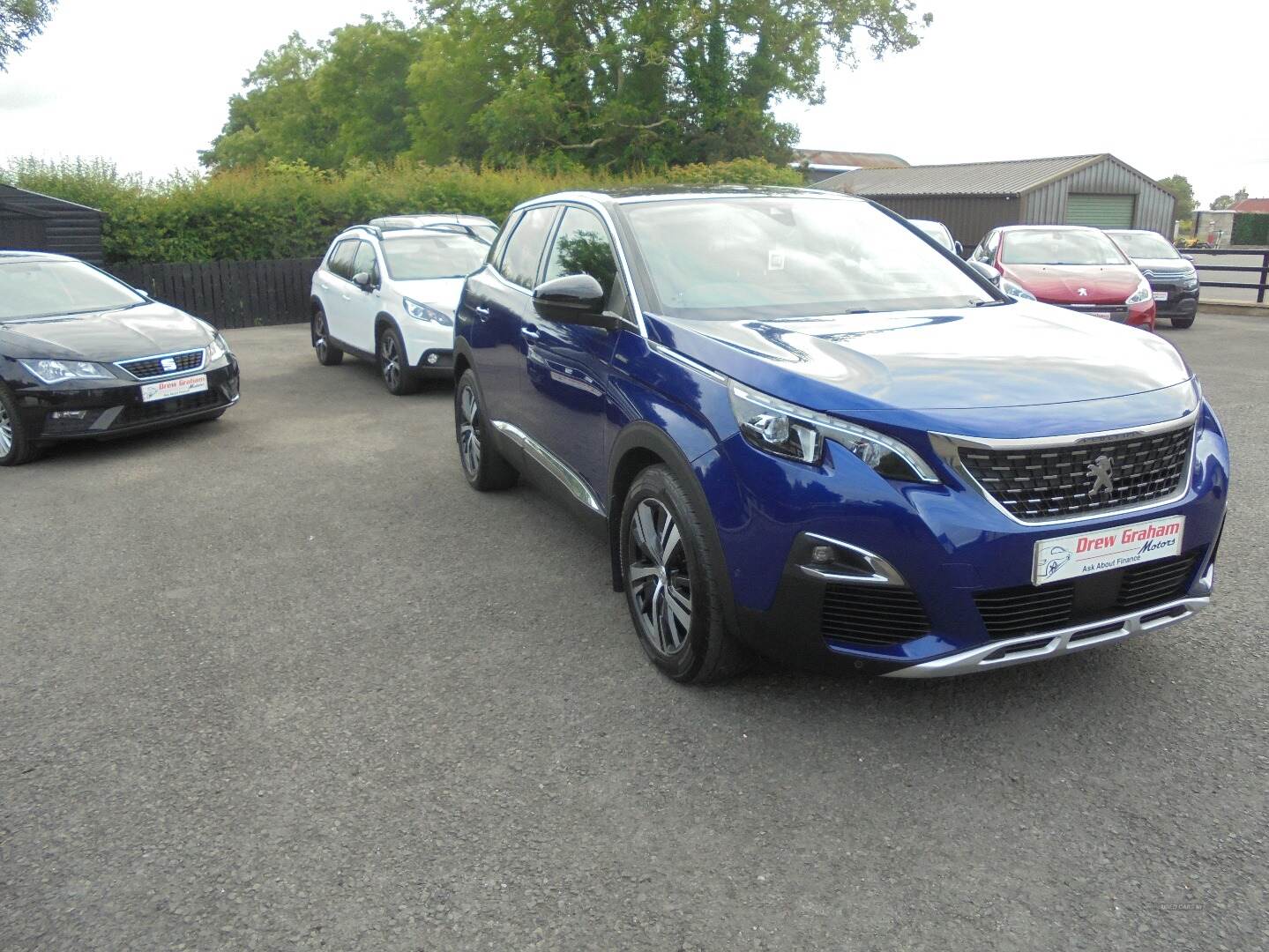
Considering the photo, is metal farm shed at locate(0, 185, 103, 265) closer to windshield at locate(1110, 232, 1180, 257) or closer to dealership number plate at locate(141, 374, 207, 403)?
dealership number plate at locate(141, 374, 207, 403)

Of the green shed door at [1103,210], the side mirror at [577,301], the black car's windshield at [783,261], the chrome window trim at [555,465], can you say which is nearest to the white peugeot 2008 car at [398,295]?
the chrome window trim at [555,465]

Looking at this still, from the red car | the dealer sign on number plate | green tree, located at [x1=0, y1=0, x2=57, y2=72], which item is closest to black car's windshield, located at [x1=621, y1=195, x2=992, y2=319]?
the dealer sign on number plate

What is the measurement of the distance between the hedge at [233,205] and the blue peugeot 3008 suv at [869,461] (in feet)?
51.4

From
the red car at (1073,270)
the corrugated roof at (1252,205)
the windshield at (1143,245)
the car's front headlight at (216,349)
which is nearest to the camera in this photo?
the car's front headlight at (216,349)

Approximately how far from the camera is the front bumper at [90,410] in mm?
7441

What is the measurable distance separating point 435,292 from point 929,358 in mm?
7423

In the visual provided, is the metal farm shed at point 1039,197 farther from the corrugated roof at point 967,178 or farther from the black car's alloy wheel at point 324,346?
→ the black car's alloy wheel at point 324,346

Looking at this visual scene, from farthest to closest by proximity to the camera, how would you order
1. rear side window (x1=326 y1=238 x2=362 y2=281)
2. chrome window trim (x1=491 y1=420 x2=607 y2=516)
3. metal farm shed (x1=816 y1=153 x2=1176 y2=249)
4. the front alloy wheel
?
metal farm shed (x1=816 y1=153 x2=1176 y2=249), rear side window (x1=326 y1=238 x2=362 y2=281), chrome window trim (x1=491 y1=420 x2=607 y2=516), the front alloy wheel

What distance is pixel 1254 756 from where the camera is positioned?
3.18 metres

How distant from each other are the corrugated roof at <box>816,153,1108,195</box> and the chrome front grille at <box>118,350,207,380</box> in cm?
3440

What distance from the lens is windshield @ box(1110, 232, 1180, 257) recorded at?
1714 centimetres

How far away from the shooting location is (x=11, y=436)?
25.0ft

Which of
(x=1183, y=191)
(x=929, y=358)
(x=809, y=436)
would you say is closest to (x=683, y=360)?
(x=809, y=436)

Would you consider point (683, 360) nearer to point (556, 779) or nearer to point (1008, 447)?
point (1008, 447)
